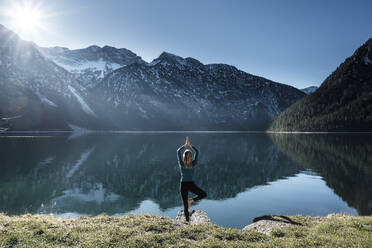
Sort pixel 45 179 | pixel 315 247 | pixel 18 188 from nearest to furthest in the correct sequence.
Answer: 1. pixel 315 247
2. pixel 18 188
3. pixel 45 179

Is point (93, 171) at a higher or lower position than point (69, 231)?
lower

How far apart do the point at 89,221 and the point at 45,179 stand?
1292 inches

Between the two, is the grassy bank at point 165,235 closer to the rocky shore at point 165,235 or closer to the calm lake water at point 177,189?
the rocky shore at point 165,235

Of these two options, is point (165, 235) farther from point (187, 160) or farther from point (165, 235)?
point (187, 160)

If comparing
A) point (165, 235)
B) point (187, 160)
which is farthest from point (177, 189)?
point (165, 235)

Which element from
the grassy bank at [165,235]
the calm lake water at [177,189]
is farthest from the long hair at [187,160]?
the calm lake water at [177,189]

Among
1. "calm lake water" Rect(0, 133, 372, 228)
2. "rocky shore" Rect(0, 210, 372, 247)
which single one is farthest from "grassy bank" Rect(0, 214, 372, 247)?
"calm lake water" Rect(0, 133, 372, 228)

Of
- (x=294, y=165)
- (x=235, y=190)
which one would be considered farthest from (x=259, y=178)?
(x=294, y=165)

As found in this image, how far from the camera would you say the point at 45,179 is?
138ft

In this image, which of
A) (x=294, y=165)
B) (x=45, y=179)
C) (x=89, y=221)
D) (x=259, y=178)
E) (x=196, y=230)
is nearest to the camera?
(x=196, y=230)

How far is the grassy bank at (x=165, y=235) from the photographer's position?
11.2 metres

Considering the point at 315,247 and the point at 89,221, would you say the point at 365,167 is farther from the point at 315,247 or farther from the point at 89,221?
the point at 89,221

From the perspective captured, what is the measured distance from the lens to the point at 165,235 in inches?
475

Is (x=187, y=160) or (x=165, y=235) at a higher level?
(x=187, y=160)
